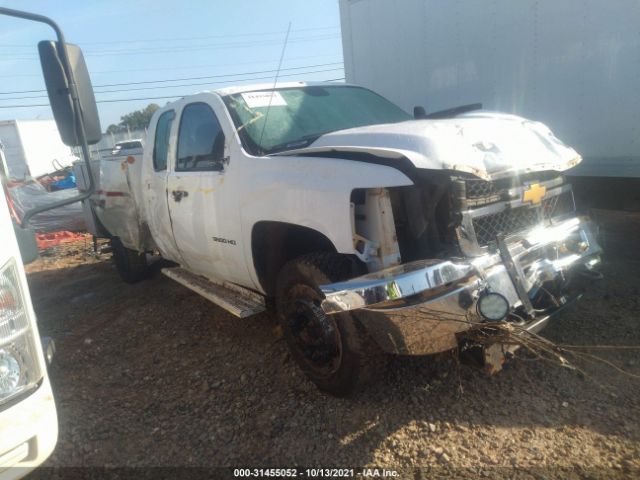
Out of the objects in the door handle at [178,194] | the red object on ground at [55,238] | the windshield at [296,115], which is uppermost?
the windshield at [296,115]

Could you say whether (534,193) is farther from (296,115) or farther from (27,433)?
(27,433)

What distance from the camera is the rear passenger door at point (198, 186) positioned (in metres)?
3.67

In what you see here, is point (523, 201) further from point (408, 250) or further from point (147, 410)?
point (147, 410)

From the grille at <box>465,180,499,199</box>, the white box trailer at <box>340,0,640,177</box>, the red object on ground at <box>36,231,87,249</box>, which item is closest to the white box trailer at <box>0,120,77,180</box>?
the red object on ground at <box>36,231,87,249</box>

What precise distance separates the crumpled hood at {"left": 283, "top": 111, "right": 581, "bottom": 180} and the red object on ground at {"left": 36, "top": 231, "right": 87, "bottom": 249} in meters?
8.89

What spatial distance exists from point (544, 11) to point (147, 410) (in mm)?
4627

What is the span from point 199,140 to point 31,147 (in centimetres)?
3468

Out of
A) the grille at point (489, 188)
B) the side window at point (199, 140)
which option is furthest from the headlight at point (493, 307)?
the side window at point (199, 140)

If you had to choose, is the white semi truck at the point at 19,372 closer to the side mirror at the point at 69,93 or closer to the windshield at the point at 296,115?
the side mirror at the point at 69,93

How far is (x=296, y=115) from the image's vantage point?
3.73m

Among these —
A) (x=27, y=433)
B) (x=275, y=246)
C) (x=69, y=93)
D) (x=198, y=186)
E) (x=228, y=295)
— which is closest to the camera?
(x=27, y=433)

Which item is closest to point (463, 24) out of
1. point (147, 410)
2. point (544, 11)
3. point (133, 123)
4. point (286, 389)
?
point (544, 11)

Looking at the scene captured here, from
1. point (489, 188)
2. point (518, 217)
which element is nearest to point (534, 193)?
point (518, 217)

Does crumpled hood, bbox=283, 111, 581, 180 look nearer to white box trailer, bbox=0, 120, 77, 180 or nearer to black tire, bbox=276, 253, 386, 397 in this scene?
black tire, bbox=276, 253, 386, 397
